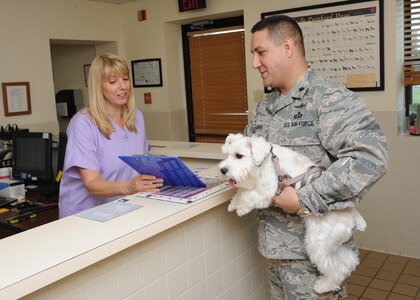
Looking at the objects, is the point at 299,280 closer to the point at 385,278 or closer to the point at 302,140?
the point at 302,140

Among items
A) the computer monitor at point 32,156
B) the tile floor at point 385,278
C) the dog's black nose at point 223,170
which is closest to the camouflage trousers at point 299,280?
the dog's black nose at point 223,170

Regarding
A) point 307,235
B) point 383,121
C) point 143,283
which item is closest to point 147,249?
point 143,283

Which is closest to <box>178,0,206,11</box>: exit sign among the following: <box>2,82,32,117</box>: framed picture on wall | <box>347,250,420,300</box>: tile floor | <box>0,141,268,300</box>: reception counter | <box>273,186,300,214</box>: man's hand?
<box>2,82,32,117</box>: framed picture on wall

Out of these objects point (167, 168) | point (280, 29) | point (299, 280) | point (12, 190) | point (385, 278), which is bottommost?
point (385, 278)

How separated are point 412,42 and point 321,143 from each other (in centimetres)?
246

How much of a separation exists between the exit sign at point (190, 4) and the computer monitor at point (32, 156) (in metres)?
2.12

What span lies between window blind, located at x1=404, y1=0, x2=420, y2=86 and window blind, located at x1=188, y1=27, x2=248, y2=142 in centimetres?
162

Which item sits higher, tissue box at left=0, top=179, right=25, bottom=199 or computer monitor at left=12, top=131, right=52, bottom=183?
computer monitor at left=12, top=131, right=52, bottom=183

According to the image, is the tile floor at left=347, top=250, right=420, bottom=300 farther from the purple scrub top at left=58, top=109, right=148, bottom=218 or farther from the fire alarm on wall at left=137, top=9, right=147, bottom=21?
the fire alarm on wall at left=137, top=9, right=147, bottom=21

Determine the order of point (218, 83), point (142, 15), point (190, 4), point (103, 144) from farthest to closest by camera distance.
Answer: point (142, 15) < point (218, 83) < point (190, 4) < point (103, 144)

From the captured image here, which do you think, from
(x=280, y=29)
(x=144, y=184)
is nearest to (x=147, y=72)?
(x=144, y=184)

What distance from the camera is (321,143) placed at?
1.44 m

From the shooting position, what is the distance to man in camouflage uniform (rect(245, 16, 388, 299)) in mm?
1323

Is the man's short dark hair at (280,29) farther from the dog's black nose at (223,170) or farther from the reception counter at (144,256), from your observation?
the reception counter at (144,256)
